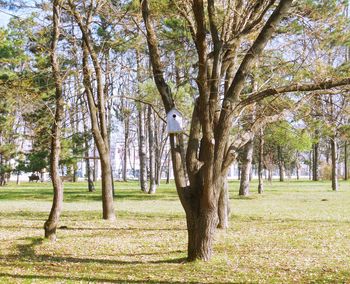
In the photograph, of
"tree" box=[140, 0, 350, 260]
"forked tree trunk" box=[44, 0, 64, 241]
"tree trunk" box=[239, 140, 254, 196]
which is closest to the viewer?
"tree" box=[140, 0, 350, 260]

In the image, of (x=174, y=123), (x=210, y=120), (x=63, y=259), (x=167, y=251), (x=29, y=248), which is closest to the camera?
(x=210, y=120)

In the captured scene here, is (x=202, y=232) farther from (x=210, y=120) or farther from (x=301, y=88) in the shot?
(x=301, y=88)

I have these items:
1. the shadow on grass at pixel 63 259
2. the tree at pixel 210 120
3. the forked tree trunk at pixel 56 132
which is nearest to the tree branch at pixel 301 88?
the tree at pixel 210 120

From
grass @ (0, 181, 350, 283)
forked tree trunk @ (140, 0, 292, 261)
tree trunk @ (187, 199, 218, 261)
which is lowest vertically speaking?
grass @ (0, 181, 350, 283)

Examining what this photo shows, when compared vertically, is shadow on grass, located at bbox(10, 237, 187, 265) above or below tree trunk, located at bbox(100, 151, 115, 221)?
below

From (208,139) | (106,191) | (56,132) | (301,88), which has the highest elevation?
(301,88)

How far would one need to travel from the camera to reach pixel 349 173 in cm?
6488

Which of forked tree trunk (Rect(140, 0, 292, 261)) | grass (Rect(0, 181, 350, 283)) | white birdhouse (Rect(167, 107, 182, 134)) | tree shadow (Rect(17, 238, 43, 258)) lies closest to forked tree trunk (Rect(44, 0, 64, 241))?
tree shadow (Rect(17, 238, 43, 258))

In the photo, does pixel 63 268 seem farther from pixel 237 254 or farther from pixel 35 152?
pixel 35 152

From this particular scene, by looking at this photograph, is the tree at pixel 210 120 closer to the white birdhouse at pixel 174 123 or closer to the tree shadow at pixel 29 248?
the white birdhouse at pixel 174 123

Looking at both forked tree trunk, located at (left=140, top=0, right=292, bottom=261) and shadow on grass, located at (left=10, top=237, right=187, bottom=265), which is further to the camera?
shadow on grass, located at (left=10, top=237, right=187, bottom=265)

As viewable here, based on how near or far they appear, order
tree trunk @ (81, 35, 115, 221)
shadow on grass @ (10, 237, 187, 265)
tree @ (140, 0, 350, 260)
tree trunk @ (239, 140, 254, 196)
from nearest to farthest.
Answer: tree @ (140, 0, 350, 260) → shadow on grass @ (10, 237, 187, 265) → tree trunk @ (81, 35, 115, 221) → tree trunk @ (239, 140, 254, 196)

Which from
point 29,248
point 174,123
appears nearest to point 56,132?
point 29,248

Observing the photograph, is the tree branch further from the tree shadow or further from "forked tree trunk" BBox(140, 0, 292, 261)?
the tree shadow
